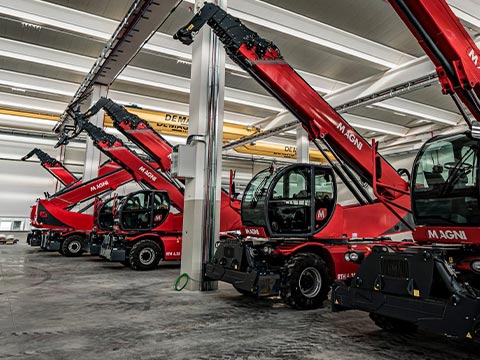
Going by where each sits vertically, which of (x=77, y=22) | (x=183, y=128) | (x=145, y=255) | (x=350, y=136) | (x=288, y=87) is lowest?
(x=145, y=255)

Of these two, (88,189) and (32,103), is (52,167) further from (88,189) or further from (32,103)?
(88,189)

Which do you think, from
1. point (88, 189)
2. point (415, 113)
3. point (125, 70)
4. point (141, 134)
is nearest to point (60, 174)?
point (88, 189)

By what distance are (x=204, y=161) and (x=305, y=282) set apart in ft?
9.01

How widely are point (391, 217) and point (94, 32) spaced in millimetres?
7987

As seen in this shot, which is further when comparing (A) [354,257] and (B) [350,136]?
(B) [350,136]

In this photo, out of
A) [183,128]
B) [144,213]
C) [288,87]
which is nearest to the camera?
[288,87]

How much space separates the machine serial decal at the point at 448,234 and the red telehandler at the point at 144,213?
6265 mm

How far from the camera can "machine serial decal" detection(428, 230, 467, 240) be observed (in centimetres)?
383

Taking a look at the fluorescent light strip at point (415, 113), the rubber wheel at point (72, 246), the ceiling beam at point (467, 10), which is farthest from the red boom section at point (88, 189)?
the ceiling beam at point (467, 10)

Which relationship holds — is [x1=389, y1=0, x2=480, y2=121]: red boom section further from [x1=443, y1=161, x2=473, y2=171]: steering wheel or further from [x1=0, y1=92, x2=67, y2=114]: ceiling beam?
[x1=0, y1=92, x2=67, y2=114]: ceiling beam

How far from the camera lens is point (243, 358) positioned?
128 inches

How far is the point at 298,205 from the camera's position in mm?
5871

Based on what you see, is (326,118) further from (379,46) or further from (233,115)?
(233,115)

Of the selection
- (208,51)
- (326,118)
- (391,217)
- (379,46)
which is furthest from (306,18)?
(391,217)
